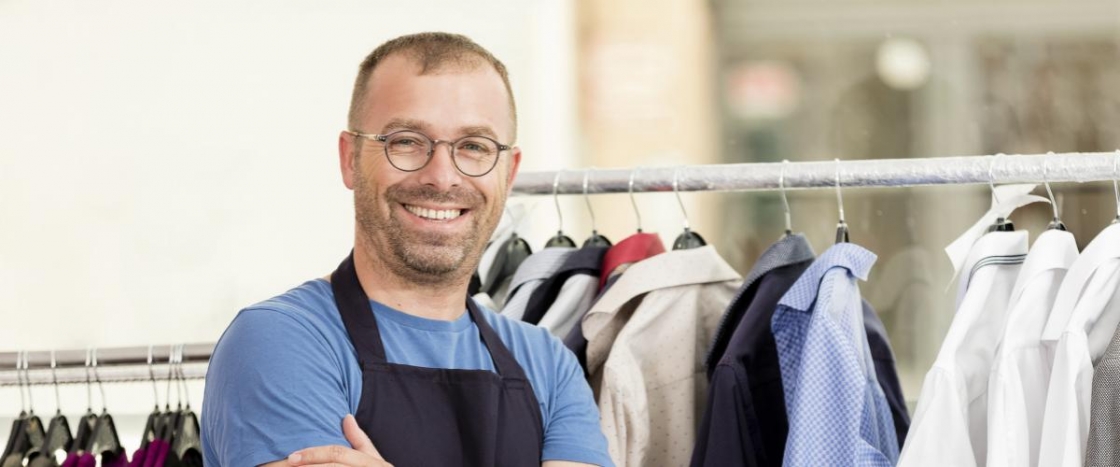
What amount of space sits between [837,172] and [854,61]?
5.62ft

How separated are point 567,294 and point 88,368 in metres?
0.75

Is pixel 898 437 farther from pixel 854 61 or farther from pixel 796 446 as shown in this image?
pixel 854 61

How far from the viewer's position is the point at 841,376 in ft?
5.79

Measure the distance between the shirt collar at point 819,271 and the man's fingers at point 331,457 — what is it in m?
0.67

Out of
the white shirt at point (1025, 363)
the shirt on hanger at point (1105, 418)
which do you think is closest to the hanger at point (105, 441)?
the white shirt at point (1025, 363)

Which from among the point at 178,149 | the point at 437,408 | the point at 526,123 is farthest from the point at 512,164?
the point at 178,149

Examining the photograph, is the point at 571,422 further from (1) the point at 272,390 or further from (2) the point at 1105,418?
(2) the point at 1105,418

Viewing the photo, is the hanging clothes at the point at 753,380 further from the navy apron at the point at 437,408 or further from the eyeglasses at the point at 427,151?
the eyeglasses at the point at 427,151

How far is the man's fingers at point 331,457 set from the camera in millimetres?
1404

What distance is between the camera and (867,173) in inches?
78.1

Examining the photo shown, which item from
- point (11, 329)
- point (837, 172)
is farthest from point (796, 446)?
point (11, 329)

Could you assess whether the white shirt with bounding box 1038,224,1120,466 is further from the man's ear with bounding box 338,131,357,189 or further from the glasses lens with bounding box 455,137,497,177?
the man's ear with bounding box 338,131,357,189

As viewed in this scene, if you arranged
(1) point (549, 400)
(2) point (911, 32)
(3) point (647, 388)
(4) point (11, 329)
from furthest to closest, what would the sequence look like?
(2) point (911, 32) → (4) point (11, 329) → (3) point (647, 388) → (1) point (549, 400)

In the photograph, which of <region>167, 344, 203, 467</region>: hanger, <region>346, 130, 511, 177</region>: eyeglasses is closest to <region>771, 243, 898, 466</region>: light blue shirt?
<region>346, 130, 511, 177</region>: eyeglasses
